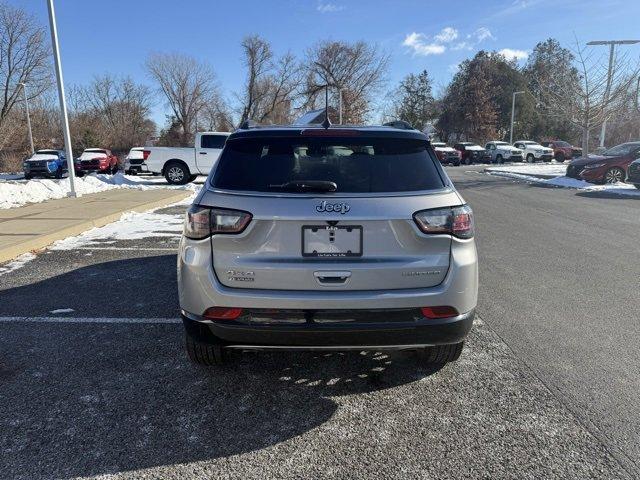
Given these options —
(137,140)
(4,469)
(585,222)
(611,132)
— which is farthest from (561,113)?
(137,140)

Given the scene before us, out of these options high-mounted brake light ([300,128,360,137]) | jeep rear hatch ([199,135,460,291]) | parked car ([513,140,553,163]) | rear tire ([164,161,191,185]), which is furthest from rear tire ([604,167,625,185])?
parked car ([513,140,553,163])

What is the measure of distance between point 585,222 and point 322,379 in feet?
29.5

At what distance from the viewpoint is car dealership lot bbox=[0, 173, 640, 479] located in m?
2.38

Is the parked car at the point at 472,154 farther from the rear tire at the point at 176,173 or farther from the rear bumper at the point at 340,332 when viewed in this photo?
the rear bumper at the point at 340,332

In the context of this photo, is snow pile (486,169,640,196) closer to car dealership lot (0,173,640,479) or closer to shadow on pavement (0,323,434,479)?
car dealership lot (0,173,640,479)

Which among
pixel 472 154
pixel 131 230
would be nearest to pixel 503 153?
pixel 472 154

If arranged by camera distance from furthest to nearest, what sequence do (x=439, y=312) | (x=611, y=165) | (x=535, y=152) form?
(x=535, y=152), (x=611, y=165), (x=439, y=312)

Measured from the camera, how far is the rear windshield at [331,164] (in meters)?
2.80

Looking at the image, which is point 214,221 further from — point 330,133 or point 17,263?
point 17,263

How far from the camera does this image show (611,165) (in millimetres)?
18609

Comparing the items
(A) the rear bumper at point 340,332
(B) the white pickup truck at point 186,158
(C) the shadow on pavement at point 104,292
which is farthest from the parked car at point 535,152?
(A) the rear bumper at point 340,332

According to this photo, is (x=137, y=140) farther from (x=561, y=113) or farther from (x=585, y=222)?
(x=585, y=222)

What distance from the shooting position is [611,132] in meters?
51.6

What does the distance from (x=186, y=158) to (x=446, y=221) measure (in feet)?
57.2
